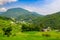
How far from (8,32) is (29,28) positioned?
244 feet

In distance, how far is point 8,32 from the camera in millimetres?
66750

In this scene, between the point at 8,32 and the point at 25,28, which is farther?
the point at 25,28

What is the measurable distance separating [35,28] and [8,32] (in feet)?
247

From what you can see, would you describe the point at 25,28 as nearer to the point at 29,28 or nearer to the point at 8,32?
the point at 29,28

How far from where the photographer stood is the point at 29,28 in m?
141

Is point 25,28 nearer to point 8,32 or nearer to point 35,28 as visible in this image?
point 35,28

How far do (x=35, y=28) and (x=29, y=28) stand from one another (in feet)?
17.7

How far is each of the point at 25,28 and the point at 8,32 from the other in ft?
239

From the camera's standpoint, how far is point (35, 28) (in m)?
141

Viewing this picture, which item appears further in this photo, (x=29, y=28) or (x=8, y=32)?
(x=29, y=28)

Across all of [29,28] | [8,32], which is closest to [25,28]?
[29,28]

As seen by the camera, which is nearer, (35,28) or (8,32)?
(8,32)

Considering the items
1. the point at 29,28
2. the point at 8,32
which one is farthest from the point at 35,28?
the point at 8,32

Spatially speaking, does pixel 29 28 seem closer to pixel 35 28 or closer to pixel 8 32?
pixel 35 28
